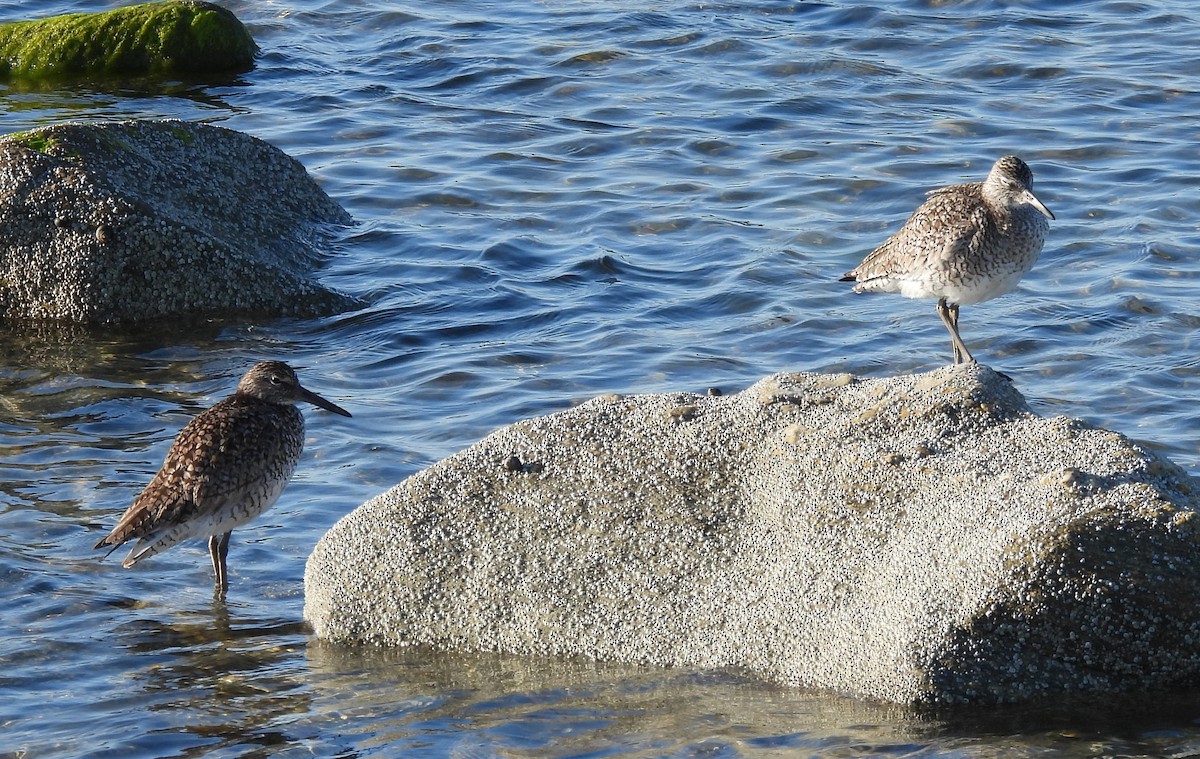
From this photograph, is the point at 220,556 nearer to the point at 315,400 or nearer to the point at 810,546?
Result: the point at 315,400

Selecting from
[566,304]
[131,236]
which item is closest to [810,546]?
[566,304]

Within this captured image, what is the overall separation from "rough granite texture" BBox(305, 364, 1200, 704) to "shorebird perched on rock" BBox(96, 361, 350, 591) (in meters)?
0.76

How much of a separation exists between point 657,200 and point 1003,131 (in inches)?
120

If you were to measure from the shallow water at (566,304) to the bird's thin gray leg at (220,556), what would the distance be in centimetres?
9

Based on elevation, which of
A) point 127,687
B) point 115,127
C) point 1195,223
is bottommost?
point 127,687

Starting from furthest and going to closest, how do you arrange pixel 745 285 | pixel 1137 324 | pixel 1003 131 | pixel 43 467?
pixel 1003 131
pixel 745 285
pixel 1137 324
pixel 43 467

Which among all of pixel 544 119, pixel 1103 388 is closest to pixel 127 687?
pixel 1103 388

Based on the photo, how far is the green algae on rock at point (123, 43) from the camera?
14.9m

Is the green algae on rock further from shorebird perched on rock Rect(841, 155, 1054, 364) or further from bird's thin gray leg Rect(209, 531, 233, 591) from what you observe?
bird's thin gray leg Rect(209, 531, 233, 591)

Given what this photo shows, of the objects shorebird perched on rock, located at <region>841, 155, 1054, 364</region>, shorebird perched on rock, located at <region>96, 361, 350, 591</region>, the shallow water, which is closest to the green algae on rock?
the shallow water

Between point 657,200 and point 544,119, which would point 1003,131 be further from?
point 544,119

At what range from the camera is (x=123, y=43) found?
49.0ft

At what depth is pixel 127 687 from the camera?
5.79 meters

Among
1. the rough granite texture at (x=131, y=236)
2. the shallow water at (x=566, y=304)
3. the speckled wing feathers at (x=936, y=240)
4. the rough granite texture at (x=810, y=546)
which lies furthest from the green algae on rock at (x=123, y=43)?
the rough granite texture at (x=810, y=546)
